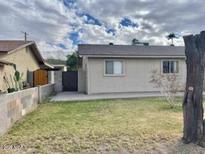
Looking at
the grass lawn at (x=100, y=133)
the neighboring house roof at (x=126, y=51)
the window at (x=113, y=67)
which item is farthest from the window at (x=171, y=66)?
the grass lawn at (x=100, y=133)

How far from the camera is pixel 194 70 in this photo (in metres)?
5.30

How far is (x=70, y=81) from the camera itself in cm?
1939

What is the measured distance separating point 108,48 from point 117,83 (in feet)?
10.6

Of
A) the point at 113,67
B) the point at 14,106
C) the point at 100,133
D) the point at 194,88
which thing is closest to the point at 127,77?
the point at 113,67

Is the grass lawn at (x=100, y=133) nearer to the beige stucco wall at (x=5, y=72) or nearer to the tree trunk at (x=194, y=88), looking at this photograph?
the tree trunk at (x=194, y=88)

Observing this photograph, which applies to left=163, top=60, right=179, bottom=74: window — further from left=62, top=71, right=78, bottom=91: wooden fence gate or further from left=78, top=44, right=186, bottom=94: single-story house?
left=62, top=71, right=78, bottom=91: wooden fence gate

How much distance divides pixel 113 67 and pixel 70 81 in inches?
188

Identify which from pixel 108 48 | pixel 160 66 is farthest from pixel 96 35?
pixel 160 66

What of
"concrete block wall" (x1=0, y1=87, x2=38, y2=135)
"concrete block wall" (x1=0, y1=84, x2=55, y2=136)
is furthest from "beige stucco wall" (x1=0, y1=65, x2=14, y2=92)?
"concrete block wall" (x1=0, y1=87, x2=38, y2=135)

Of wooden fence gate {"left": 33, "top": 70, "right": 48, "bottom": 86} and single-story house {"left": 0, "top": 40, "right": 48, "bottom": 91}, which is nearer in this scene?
single-story house {"left": 0, "top": 40, "right": 48, "bottom": 91}

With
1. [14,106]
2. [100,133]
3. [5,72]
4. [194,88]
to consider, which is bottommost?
[100,133]

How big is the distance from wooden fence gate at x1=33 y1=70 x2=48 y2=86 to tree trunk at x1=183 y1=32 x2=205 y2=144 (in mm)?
14626

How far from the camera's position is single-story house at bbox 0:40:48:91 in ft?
43.4

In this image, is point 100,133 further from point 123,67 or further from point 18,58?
point 18,58
